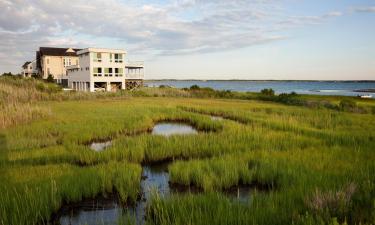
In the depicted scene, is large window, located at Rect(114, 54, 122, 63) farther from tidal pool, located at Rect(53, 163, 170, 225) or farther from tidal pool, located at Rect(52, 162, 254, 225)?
tidal pool, located at Rect(53, 163, 170, 225)

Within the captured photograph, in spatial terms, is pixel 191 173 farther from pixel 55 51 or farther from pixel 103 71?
pixel 55 51

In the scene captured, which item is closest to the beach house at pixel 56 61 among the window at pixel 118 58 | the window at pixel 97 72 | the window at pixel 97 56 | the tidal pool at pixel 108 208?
the window at pixel 97 72

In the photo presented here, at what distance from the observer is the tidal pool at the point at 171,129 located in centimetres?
1744

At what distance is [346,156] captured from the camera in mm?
10461

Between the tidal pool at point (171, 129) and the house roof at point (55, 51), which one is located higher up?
the house roof at point (55, 51)

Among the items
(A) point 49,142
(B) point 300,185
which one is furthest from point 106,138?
(B) point 300,185

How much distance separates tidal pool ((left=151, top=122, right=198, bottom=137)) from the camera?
17.4m

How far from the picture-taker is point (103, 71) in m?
56.7

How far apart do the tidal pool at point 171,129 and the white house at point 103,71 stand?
3826cm

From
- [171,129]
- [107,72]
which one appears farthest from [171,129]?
[107,72]

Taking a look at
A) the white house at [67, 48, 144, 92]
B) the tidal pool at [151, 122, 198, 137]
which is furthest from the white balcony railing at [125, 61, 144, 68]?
the tidal pool at [151, 122, 198, 137]

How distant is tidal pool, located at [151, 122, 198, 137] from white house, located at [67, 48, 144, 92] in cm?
3826

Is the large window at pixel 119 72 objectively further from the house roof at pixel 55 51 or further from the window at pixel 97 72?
the house roof at pixel 55 51

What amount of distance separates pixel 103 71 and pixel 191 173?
50.8 metres
